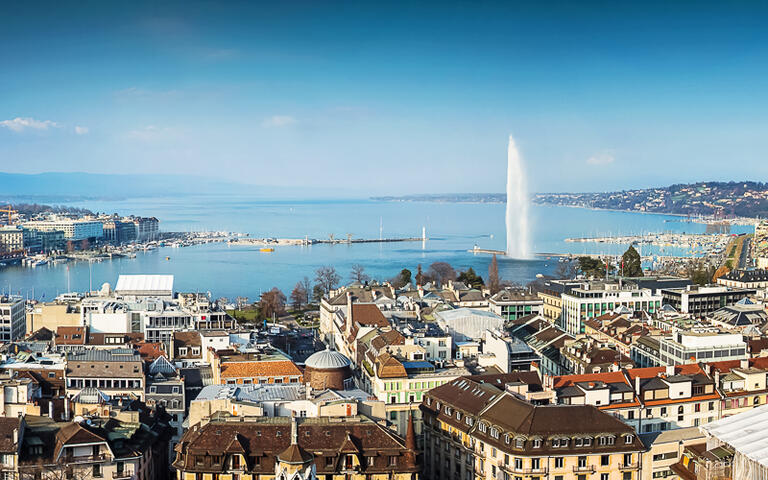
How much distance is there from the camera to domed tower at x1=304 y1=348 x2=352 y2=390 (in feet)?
73.8

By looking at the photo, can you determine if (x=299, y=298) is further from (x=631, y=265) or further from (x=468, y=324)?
(x=468, y=324)

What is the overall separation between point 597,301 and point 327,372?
17689 millimetres

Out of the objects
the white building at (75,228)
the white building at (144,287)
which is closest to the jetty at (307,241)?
the white building at (75,228)

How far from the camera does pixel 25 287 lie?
6862 centimetres

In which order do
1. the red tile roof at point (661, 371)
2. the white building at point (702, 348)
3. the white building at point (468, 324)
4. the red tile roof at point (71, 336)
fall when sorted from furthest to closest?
the white building at point (468, 324)
the red tile roof at point (71, 336)
the white building at point (702, 348)
the red tile roof at point (661, 371)

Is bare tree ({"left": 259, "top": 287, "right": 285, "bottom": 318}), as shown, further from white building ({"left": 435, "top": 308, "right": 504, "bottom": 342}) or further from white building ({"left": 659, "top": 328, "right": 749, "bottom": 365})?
white building ({"left": 659, "top": 328, "right": 749, "bottom": 365})

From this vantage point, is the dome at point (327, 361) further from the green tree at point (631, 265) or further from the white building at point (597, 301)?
the green tree at point (631, 265)

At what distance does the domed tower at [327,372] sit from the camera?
2248cm

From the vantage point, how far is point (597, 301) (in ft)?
122

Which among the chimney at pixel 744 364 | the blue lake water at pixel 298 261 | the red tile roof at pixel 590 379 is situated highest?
the chimney at pixel 744 364

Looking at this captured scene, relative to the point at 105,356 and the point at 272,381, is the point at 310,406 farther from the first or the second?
the point at 105,356

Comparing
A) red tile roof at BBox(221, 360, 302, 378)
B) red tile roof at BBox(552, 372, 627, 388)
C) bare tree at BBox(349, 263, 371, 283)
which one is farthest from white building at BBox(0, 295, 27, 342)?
red tile roof at BBox(552, 372, 627, 388)

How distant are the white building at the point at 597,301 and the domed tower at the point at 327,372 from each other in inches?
647

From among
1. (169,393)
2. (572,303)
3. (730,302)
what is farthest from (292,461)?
(730,302)
